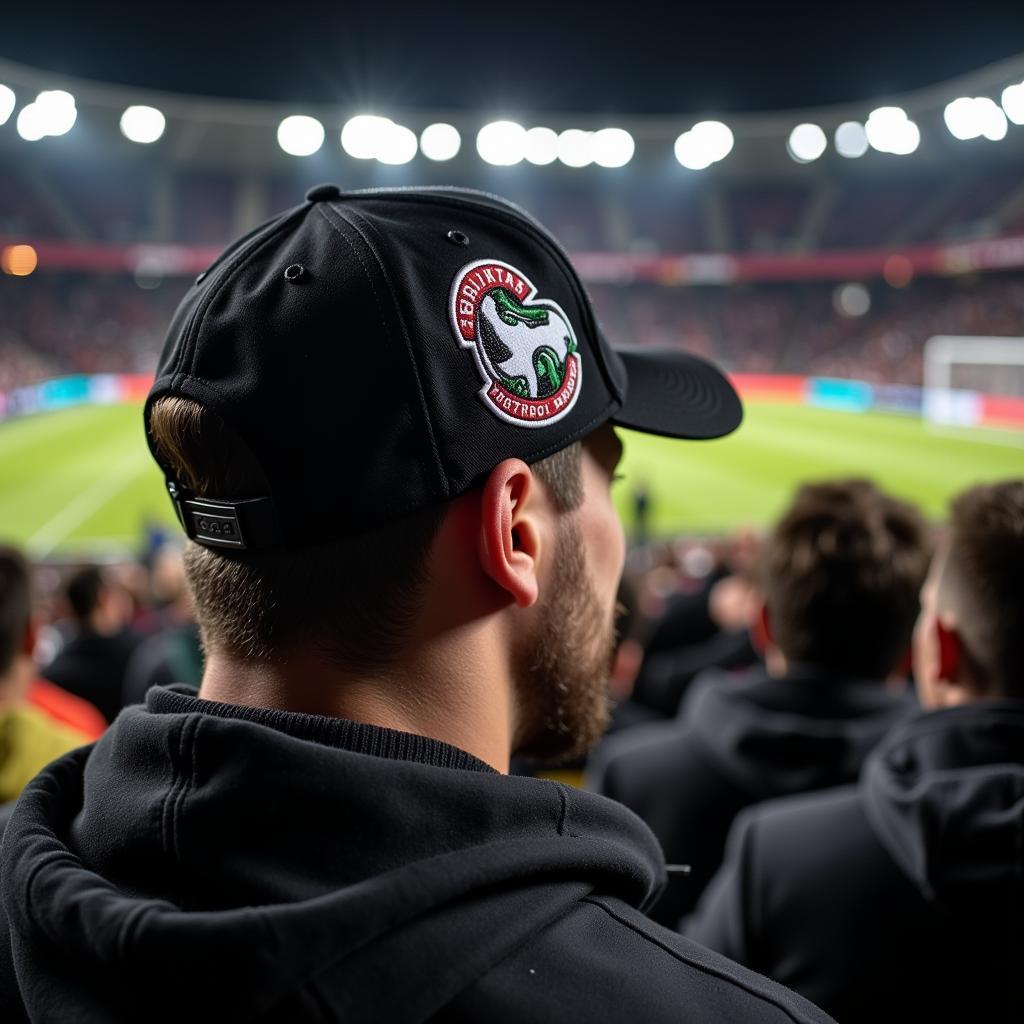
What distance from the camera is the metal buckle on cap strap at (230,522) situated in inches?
46.8

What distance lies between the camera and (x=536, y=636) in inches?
51.6

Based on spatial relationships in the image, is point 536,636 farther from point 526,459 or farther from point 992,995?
point 992,995

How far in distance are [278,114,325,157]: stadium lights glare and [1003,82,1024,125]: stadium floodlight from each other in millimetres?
21102

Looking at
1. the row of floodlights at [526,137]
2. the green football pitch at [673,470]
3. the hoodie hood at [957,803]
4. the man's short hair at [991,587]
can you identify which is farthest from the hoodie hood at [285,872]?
the row of floodlights at [526,137]

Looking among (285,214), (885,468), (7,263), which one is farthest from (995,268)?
(285,214)

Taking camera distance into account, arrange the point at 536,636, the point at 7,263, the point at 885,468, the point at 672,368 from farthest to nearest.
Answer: the point at 7,263
the point at 885,468
the point at 672,368
the point at 536,636

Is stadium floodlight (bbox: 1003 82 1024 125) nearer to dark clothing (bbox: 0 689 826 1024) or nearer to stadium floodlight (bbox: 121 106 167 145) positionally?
stadium floodlight (bbox: 121 106 167 145)

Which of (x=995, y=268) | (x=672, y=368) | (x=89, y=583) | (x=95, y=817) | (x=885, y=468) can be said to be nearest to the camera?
(x=95, y=817)

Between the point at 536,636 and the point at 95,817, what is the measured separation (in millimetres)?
556

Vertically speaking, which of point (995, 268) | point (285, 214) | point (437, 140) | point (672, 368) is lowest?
point (672, 368)

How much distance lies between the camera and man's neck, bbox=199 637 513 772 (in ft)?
3.90

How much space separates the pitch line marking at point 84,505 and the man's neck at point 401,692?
51.2ft

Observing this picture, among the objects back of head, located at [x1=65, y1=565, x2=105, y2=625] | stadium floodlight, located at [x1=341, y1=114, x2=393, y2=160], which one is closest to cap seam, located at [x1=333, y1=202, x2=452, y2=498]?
Answer: back of head, located at [x1=65, y1=565, x2=105, y2=625]

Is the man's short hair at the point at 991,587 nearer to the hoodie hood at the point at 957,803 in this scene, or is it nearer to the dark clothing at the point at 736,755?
the hoodie hood at the point at 957,803
